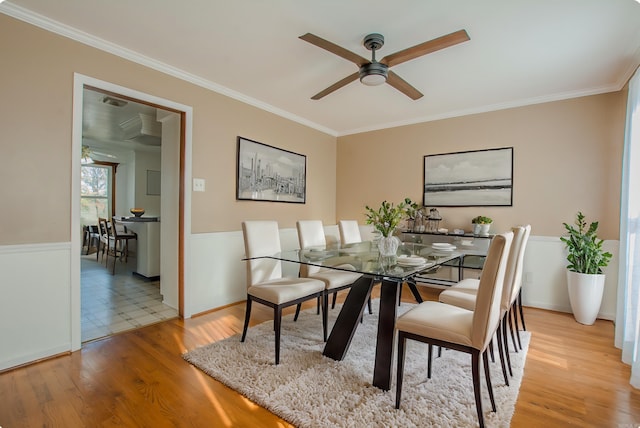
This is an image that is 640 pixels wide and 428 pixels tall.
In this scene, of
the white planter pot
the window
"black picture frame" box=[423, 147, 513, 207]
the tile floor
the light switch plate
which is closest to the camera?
the tile floor

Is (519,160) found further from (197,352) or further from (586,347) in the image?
(197,352)

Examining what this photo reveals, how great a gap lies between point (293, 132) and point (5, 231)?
3.15 metres

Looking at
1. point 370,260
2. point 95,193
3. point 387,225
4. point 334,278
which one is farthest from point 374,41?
point 95,193

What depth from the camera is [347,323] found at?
2.22 meters

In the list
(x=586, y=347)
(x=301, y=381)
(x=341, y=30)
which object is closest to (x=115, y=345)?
(x=301, y=381)

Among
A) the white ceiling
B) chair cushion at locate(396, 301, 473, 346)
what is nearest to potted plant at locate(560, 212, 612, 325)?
the white ceiling

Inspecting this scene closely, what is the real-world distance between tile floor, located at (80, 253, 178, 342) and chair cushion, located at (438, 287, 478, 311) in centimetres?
255

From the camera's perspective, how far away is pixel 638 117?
236 centimetres

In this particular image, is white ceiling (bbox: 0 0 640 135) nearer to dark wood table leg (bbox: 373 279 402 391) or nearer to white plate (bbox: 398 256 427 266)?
white plate (bbox: 398 256 427 266)

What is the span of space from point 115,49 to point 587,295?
4.80 metres

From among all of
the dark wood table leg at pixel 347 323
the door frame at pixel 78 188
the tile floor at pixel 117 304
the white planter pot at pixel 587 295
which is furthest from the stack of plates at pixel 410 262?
the tile floor at pixel 117 304

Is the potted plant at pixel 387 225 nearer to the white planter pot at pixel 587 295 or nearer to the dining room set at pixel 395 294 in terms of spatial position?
the dining room set at pixel 395 294

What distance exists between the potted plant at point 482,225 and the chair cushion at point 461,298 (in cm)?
165

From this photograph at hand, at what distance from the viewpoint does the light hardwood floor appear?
5.20 feet
